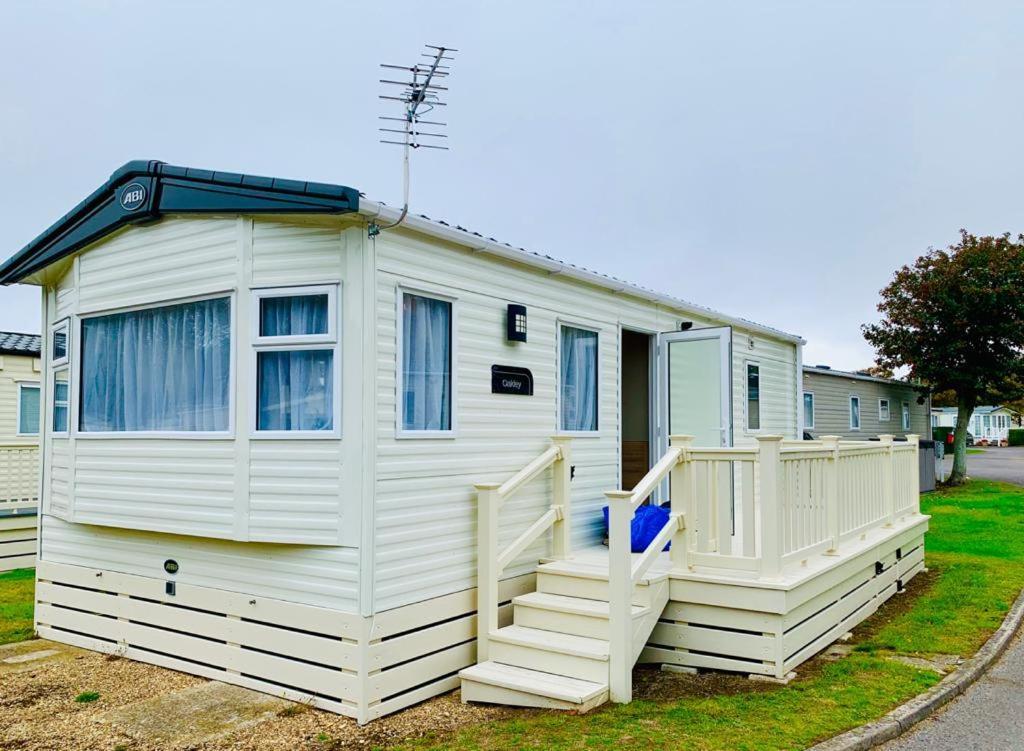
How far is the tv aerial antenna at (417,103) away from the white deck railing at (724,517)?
2571 mm

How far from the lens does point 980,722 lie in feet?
14.9

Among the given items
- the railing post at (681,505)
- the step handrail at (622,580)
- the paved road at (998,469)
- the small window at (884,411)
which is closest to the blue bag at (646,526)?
the railing post at (681,505)

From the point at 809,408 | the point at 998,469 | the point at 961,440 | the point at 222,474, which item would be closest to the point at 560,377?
the point at 222,474

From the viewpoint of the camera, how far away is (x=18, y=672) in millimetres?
5820

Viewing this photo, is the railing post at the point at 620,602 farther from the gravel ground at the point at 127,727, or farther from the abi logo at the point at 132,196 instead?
the abi logo at the point at 132,196

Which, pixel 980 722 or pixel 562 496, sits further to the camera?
pixel 562 496

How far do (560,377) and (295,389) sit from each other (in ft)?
8.09

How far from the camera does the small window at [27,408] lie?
13.4 metres

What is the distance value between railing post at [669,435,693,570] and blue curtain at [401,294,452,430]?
5.83 feet

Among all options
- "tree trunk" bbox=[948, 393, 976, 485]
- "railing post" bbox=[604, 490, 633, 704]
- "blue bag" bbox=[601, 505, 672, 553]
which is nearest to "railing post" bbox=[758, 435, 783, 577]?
"railing post" bbox=[604, 490, 633, 704]

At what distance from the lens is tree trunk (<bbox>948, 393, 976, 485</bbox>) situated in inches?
811

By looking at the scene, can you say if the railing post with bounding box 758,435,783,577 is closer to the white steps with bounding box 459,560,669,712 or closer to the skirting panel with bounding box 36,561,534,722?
the white steps with bounding box 459,560,669,712

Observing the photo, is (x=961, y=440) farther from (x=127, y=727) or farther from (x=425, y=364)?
(x=127, y=727)

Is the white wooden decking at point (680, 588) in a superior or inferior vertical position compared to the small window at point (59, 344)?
inferior
